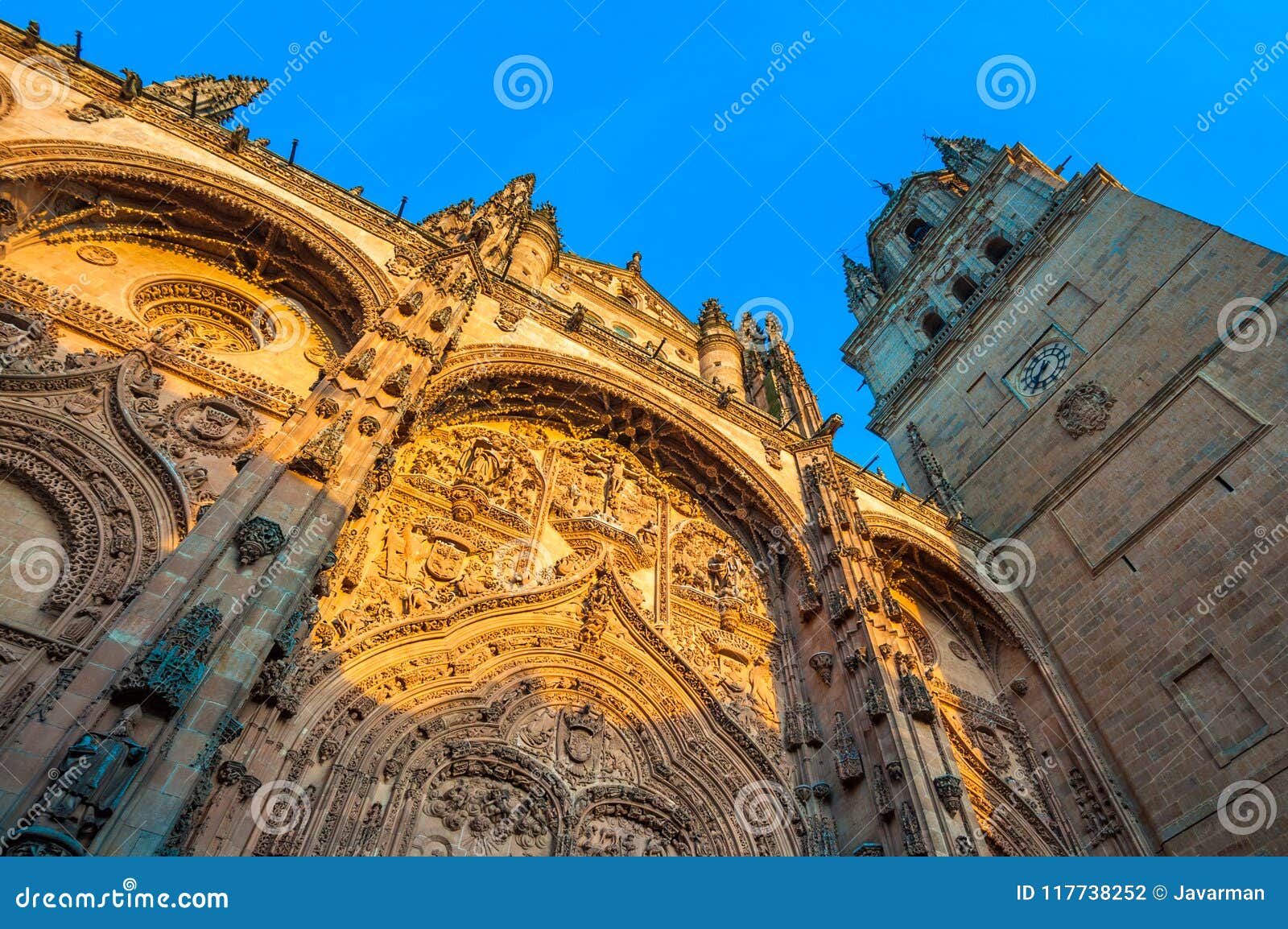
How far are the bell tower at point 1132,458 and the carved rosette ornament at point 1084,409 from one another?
1.6 inches

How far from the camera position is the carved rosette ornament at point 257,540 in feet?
19.5

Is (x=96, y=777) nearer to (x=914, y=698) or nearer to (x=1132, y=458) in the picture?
(x=914, y=698)

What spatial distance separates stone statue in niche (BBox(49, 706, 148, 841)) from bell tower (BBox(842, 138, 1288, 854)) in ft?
39.6

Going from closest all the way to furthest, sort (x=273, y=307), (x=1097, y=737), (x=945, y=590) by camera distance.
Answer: (x=273, y=307), (x=1097, y=737), (x=945, y=590)

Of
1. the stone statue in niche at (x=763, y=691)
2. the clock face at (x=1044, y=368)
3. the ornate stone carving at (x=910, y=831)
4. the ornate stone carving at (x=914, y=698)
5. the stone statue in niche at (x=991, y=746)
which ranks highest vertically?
the clock face at (x=1044, y=368)

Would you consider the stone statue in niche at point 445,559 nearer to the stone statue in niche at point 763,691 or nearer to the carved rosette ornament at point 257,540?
the carved rosette ornament at point 257,540

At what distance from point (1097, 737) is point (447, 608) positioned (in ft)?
33.9

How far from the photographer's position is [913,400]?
2197 cm

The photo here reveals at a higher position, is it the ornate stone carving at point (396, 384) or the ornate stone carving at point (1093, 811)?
the ornate stone carving at point (396, 384)

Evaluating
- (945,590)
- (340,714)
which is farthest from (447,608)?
(945,590)

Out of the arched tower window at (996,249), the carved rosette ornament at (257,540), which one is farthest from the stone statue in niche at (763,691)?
the arched tower window at (996,249)

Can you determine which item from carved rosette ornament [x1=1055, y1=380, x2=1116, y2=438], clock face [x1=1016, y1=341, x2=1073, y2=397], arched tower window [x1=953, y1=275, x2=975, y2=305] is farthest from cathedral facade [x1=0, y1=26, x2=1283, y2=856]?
arched tower window [x1=953, y1=275, x2=975, y2=305]

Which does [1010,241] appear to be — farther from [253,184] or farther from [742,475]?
[253,184]

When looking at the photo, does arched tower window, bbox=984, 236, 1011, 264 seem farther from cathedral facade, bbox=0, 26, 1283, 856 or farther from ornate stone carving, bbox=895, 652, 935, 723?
ornate stone carving, bbox=895, 652, 935, 723
